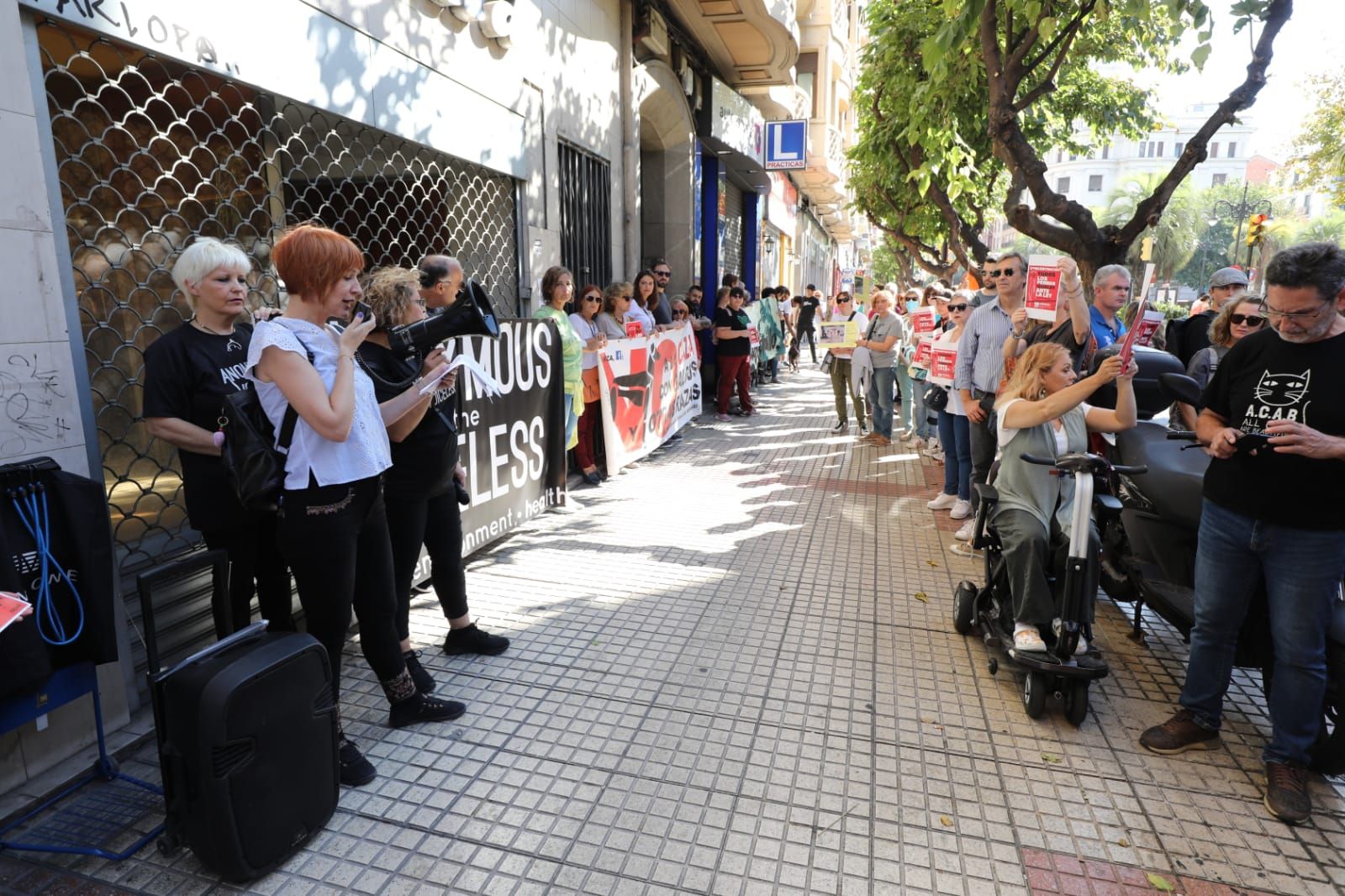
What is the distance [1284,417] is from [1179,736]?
4.52 feet

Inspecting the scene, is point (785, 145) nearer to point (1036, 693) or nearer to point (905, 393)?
point (905, 393)

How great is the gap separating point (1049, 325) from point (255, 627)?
15.3 ft

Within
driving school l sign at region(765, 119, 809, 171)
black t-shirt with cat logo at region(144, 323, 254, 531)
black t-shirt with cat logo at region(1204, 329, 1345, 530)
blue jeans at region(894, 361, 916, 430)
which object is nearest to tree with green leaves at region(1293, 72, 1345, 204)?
driving school l sign at region(765, 119, 809, 171)

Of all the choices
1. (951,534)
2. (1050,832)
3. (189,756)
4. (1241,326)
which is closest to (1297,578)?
(1050,832)

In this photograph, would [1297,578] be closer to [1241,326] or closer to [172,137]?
[1241,326]

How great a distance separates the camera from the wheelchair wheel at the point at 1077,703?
11.1ft

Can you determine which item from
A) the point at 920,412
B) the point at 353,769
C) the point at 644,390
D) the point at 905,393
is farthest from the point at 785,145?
the point at 353,769

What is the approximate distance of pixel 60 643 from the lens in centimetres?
266

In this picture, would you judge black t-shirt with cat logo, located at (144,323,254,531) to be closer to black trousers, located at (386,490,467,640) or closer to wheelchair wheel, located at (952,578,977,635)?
black trousers, located at (386,490,467,640)

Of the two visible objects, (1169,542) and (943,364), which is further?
(943,364)

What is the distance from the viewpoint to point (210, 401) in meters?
3.02

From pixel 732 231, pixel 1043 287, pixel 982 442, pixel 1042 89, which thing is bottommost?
pixel 982 442

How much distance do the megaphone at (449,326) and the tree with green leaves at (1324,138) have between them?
23804mm

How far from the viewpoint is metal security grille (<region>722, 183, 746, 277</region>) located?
1700 centimetres
